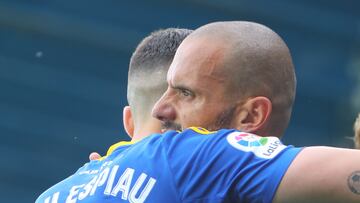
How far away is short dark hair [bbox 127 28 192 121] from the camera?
273 cm

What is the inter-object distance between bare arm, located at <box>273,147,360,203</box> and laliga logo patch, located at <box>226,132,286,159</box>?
62 millimetres

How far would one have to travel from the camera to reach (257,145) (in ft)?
6.24

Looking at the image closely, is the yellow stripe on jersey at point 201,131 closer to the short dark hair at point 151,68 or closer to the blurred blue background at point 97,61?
Answer: the short dark hair at point 151,68

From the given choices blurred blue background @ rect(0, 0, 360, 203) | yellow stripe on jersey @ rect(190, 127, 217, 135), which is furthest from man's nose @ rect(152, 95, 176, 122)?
blurred blue background @ rect(0, 0, 360, 203)

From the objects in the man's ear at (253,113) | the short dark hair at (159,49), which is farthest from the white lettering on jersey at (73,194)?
the short dark hair at (159,49)

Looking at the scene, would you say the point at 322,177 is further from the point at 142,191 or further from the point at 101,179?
the point at 101,179

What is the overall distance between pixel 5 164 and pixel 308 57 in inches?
88.4

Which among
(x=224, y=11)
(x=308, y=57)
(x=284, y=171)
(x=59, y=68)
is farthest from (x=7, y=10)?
(x=284, y=171)

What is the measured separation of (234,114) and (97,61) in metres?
4.45

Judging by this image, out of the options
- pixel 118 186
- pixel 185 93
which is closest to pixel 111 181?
pixel 118 186

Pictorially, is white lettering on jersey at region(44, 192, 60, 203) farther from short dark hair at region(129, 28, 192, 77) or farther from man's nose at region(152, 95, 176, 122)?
short dark hair at region(129, 28, 192, 77)

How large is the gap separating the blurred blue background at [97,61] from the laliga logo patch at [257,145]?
14.8ft

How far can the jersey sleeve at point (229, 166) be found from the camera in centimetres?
185

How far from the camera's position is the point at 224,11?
6.50 metres
